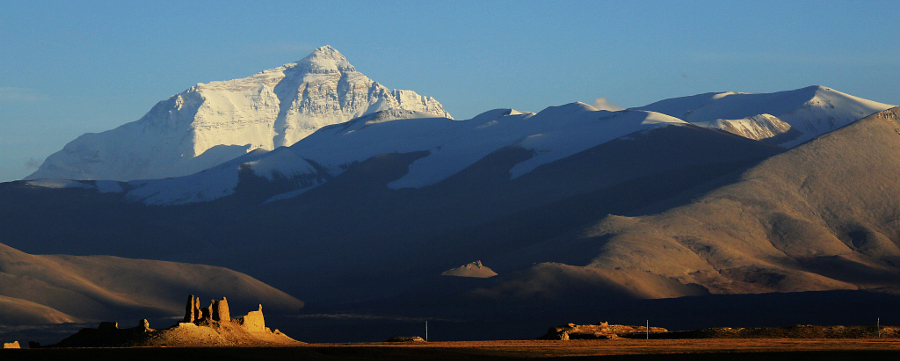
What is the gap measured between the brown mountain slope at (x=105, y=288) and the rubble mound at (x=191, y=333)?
84637 mm

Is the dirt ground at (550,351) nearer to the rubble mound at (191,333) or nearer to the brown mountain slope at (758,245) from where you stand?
the rubble mound at (191,333)

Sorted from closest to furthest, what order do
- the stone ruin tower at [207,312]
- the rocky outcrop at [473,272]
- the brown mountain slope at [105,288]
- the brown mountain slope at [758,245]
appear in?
the stone ruin tower at [207,312] < the brown mountain slope at [105,288] < the brown mountain slope at [758,245] < the rocky outcrop at [473,272]

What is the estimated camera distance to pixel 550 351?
61344 mm

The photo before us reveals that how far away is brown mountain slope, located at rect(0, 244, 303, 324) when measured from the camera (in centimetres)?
15050

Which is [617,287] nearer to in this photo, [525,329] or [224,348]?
[525,329]

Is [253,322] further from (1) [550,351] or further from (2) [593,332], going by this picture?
(2) [593,332]

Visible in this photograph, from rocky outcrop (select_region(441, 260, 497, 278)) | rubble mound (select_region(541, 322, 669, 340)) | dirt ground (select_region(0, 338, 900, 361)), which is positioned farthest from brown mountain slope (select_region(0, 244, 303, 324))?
dirt ground (select_region(0, 338, 900, 361))

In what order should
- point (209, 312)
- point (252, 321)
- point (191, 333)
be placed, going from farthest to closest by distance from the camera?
point (252, 321)
point (209, 312)
point (191, 333)

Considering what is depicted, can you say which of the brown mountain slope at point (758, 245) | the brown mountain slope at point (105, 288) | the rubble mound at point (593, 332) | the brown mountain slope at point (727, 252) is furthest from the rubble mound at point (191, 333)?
the brown mountain slope at point (758, 245)

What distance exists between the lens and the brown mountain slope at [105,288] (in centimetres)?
15050

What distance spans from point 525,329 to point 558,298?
743 inches

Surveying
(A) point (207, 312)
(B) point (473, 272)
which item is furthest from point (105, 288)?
(A) point (207, 312)

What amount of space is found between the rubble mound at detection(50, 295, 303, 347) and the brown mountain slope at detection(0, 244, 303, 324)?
84.6 m

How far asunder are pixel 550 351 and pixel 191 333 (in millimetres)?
16569
